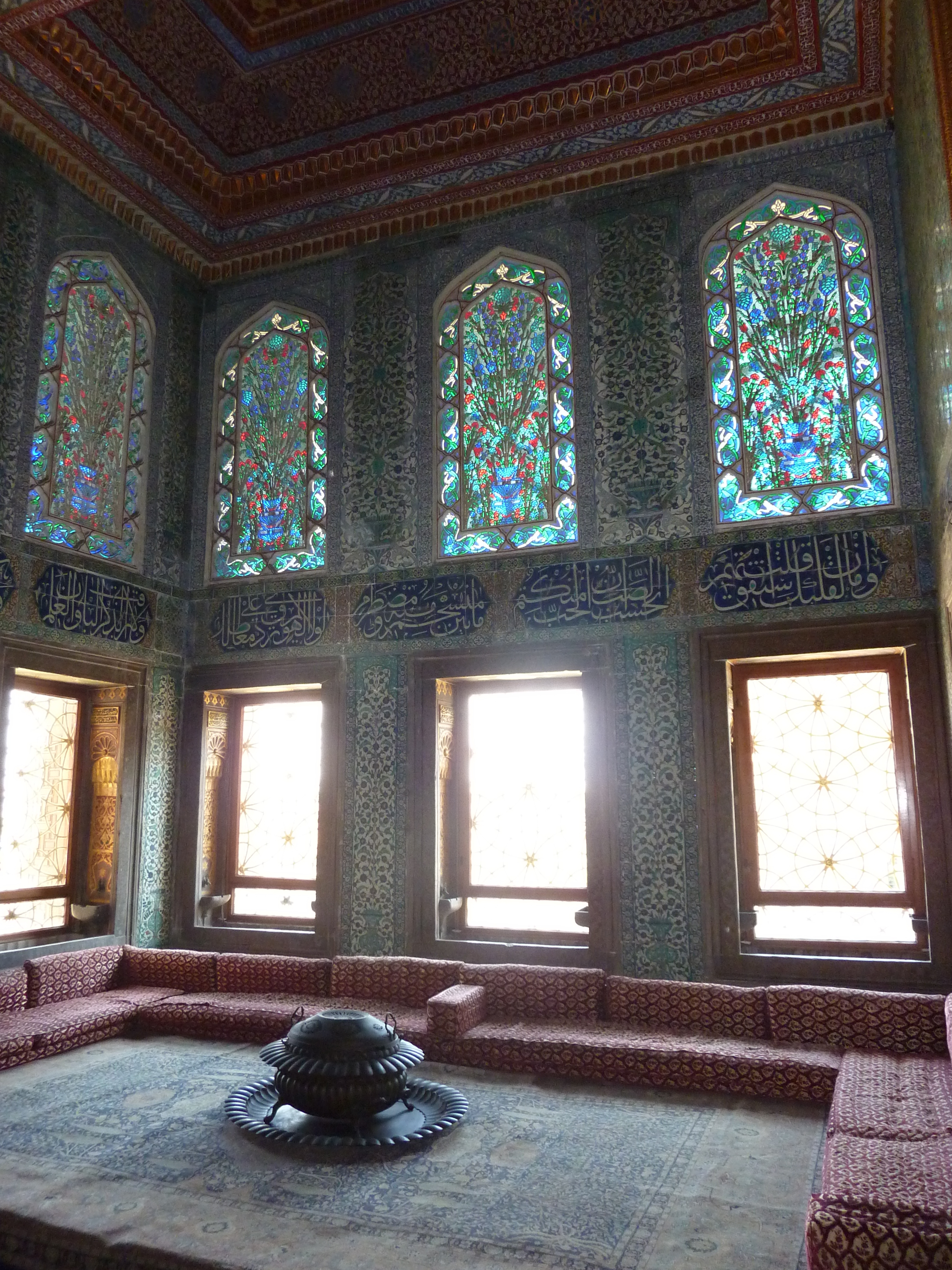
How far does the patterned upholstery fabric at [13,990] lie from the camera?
4898 mm

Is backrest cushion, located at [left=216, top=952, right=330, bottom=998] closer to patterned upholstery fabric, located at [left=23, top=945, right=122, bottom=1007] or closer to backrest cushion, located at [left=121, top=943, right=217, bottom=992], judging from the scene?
backrest cushion, located at [left=121, top=943, right=217, bottom=992]

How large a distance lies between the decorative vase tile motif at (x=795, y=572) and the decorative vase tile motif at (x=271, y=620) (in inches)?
95.6

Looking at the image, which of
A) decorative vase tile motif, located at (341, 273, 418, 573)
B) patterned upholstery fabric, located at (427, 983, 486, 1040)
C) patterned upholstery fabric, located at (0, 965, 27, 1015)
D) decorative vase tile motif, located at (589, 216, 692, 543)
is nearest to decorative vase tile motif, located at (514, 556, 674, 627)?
decorative vase tile motif, located at (589, 216, 692, 543)

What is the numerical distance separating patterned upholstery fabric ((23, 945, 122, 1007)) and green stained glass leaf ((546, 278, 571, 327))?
4578mm

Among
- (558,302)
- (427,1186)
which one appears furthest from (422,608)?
(427,1186)

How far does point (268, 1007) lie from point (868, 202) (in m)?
5.40

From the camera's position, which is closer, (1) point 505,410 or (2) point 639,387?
(2) point 639,387

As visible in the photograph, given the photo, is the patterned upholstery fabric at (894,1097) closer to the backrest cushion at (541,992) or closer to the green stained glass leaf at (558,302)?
the backrest cushion at (541,992)

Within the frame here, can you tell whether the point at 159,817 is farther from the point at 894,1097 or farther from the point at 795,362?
the point at 795,362

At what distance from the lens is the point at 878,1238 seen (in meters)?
2.35

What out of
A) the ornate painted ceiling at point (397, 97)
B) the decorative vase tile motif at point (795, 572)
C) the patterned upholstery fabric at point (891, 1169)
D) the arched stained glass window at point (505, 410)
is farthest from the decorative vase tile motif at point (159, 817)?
the patterned upholstery fabric at point (891, 1169)

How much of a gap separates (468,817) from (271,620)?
1786 millimetres

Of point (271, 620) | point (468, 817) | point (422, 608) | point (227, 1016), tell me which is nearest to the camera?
point (227, 1016)

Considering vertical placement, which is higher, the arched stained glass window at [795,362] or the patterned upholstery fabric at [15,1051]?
the arched stained glass window at [795,362]
